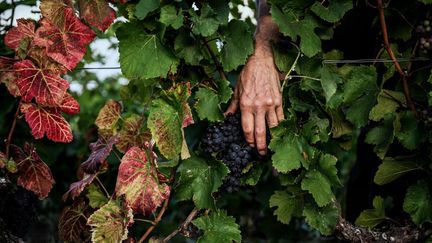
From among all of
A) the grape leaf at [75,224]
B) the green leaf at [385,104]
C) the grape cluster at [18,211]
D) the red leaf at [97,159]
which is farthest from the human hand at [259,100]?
the grape cluster at [18,211]

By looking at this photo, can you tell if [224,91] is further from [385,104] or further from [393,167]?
[393,167]

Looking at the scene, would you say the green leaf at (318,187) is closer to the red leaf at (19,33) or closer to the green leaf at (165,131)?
the green leaf at (165,131)

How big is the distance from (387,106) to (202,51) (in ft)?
2.15

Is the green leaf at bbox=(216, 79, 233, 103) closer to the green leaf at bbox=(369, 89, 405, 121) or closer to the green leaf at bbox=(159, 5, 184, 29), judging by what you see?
the green leaf at bbox=(159, 5, 184, 29)

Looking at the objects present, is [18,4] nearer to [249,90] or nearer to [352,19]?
[249,90]

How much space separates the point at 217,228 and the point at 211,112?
0.36 m

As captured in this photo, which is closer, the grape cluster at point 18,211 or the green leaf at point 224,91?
the green leaf at point 224,91

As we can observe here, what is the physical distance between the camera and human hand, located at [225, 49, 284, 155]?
1.46 m

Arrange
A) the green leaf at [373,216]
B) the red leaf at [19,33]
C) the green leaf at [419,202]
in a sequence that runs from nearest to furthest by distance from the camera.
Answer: the red leaf at [19,33] → the green leaf at [419,202] → the green leaf at [373,216]

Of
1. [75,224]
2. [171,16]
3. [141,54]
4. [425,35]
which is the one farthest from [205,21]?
[75,224]

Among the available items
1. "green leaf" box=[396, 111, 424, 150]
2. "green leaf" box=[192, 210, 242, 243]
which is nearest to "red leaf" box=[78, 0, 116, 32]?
"green leaf" box=[192, 210, 242, 243]

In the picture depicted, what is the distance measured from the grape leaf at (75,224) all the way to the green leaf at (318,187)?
794 millimetres

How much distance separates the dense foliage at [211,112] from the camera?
4.77 feet

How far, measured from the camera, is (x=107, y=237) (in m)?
1.45
